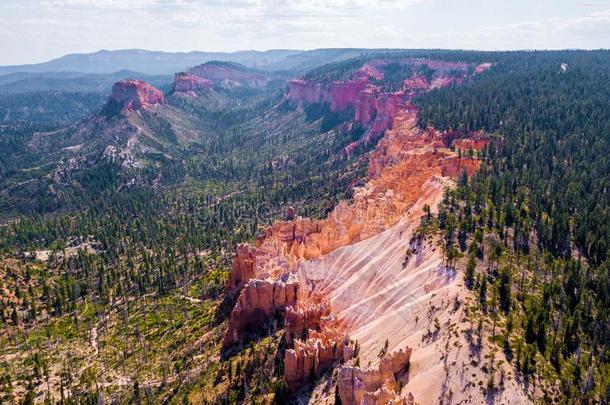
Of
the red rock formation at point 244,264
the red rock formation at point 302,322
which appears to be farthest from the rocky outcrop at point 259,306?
the red rock formation at point 244,264

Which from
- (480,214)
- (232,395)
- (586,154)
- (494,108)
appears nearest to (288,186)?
(494,108)

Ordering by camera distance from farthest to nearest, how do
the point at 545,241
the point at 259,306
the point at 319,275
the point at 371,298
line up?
1. the point at 319,275
2. the point at 545,241
3. the point at 259,306
4. the point at 371,298

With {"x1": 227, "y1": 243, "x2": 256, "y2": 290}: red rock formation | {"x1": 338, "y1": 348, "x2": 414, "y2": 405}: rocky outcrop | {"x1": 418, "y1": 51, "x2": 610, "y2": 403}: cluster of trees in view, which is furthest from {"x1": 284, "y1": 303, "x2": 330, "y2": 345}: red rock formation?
{"x1": 418, "y1": 51, "x2": 610, "y2": 403}: cluster of trees

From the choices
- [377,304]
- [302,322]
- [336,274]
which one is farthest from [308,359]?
[336,274]

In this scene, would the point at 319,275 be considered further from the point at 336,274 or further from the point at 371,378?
the point at 371,378

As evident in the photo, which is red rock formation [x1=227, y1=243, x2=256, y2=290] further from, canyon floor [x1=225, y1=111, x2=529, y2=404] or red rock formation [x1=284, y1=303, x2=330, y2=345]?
red rock formation [x1=284, y1=303, x2=330, y2=345]
